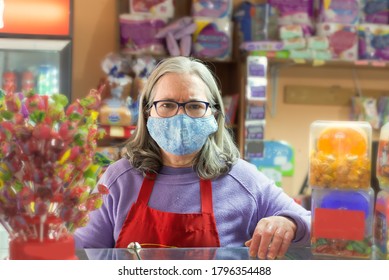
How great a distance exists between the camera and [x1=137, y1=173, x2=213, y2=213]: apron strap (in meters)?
2.09

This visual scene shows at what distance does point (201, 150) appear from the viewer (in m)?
2.20

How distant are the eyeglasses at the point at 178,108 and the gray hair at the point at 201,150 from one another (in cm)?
7

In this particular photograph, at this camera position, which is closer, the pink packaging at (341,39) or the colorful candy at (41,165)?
the colorful candy at (41,165)

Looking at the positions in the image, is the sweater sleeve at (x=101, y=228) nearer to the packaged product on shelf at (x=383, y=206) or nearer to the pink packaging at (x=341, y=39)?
the packaged product on shelf at (x=383, y=206)

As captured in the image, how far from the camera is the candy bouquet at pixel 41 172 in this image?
4.18 ft

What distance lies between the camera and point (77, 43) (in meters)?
4.78

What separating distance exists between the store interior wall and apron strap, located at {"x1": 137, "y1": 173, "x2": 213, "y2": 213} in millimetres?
2749

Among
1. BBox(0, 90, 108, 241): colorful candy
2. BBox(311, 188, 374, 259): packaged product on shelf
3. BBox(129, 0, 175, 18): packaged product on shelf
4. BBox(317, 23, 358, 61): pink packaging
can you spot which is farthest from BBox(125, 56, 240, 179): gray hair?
BBox(317, 23, 358, 61): pink packaging

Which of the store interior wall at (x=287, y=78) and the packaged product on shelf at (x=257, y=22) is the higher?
the packaged product on shelf at (x=257, y=22)

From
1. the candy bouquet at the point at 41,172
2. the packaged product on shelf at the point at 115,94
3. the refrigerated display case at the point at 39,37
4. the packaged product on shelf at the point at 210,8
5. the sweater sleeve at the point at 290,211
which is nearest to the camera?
the candy bouquet at the point at 41,172

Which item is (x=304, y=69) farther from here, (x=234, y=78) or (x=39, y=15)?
(x=39, y=15)

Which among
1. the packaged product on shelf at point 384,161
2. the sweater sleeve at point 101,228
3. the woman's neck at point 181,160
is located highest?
the packaged product on shelf at point 384,161

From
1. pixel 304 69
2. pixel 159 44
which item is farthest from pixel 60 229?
pixel 304 69

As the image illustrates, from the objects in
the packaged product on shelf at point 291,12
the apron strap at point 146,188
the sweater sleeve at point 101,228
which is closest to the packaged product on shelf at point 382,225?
the apron strap at point 146,188
